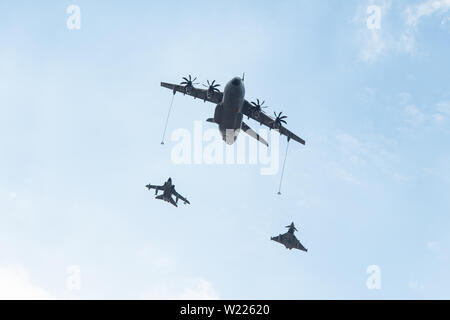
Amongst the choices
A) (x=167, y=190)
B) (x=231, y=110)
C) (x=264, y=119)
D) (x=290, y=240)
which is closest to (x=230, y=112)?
(x=231, y=110)

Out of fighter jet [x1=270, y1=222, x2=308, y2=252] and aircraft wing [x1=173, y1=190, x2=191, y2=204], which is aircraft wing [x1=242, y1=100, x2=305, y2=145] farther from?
aircraft wing [x1=173, y1=190, x2=191, y2=204]

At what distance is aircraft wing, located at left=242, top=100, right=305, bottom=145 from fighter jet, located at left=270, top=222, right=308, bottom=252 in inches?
470

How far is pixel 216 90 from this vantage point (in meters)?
50.4

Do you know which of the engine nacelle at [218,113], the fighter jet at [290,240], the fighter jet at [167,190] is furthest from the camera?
the fighter jet at [290,240]

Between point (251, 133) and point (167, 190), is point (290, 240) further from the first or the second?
point (167, 190)

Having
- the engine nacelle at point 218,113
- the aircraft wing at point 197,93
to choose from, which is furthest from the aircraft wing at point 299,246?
the aircraft wing at point 197,93

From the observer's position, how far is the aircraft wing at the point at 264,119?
169 feet

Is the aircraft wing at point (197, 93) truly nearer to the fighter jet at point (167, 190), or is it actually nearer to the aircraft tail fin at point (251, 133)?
the aircraft tail fin at point (251, 133)

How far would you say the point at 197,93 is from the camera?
51469 mm

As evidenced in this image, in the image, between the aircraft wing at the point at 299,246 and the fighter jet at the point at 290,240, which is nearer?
the fighter jet at the point at 290,240

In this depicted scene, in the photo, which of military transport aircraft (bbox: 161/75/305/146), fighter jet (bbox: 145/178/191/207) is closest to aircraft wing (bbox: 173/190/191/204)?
fighter jet (bbox: 145/178/191/207)

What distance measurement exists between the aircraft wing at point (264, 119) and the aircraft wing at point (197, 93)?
11.3ft
